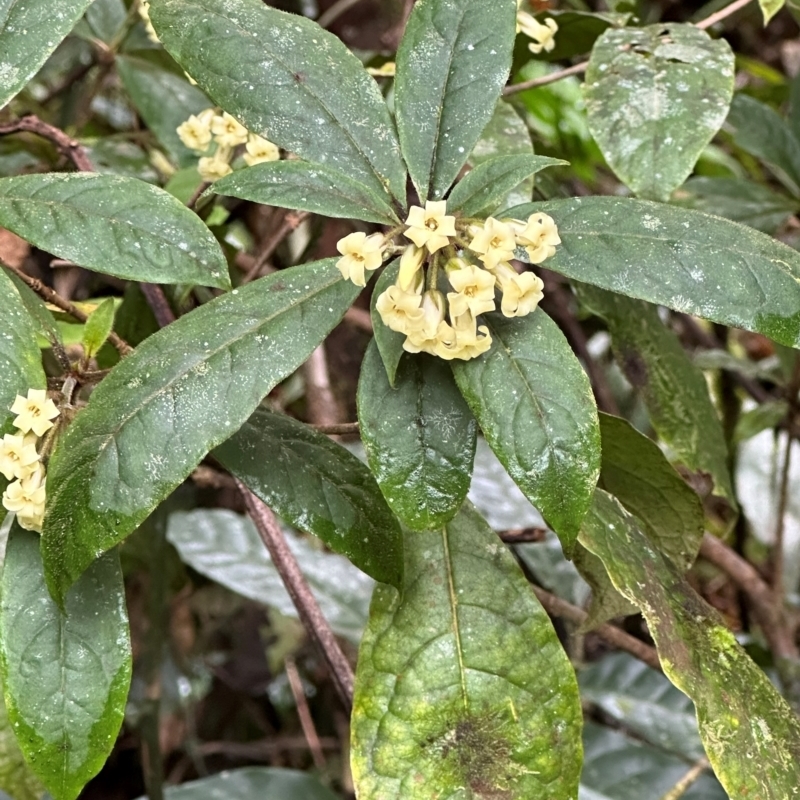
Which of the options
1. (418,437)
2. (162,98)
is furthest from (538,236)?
(162,98)

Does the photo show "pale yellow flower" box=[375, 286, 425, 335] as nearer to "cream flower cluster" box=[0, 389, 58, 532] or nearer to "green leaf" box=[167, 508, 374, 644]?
"cream flower cluster" box=[0, 389, 58, 532]

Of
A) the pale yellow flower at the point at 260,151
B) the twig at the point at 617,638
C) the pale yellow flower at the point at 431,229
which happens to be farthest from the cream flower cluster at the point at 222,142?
the twig at the point at 617,638

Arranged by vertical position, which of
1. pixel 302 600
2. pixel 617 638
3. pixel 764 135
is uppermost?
pixel 764 135

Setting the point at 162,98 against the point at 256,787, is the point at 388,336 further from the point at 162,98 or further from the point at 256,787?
the point at 256,787

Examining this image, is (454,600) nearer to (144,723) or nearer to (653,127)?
(653,127)

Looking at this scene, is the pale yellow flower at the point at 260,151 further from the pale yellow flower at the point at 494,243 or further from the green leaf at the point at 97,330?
the pale yellow flower at the point at 494,243

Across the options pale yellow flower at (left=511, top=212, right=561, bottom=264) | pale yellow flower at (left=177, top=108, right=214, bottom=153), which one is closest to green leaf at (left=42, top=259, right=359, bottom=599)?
pale yellow flower at (left=511, top=212, right=561, bottom=264)
